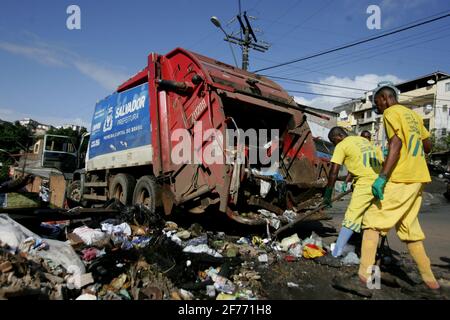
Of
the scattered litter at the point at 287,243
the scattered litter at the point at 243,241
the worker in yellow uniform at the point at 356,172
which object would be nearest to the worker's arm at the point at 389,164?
the worker in yellow uniform at the point at 356,172

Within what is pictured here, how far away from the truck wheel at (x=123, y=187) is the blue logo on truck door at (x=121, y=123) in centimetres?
58

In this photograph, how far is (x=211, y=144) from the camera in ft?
15.2

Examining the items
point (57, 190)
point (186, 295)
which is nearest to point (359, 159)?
point (186, 295)

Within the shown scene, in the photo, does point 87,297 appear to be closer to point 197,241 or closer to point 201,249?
point 201,249

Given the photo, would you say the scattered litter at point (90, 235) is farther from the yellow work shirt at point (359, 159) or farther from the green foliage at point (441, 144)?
the green foliage at point (441, 144)

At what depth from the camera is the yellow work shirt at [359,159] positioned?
3.83m

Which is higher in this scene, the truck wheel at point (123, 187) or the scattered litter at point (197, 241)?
the truck wheel at point (123, 187)

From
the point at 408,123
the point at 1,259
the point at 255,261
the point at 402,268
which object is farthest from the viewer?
the point at 255,261

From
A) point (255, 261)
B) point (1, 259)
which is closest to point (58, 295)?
point (1, 259)

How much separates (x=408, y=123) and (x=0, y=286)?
3.35 m

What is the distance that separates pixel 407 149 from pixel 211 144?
7.84ft

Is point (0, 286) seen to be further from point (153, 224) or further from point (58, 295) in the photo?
point (153, 224)

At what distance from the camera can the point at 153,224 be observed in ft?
16.8
